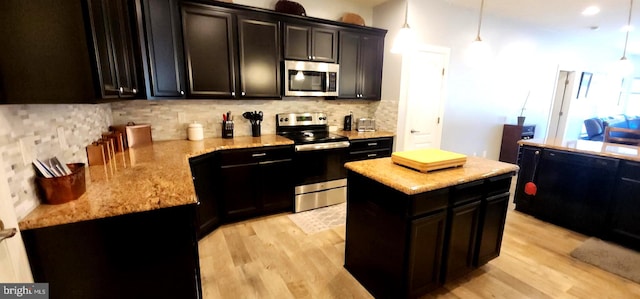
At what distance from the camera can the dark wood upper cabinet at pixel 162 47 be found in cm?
236

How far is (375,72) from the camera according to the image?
12.3 feet

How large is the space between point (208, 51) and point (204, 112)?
73cm

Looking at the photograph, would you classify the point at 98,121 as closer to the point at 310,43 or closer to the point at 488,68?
the point at 310,43

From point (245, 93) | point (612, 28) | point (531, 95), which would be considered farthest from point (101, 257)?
point (612, 28)

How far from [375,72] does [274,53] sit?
1.52m

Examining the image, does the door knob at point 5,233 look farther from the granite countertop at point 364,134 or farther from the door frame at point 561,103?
the door frame at point 561,103

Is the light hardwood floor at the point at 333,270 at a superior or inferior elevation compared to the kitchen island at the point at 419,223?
inferior

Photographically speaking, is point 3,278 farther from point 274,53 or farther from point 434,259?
point 274,53

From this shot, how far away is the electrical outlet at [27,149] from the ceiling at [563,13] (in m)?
3.68

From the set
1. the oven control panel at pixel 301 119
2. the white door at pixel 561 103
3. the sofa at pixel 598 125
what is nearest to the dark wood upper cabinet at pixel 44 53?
the oven control panel at pixel 301 119

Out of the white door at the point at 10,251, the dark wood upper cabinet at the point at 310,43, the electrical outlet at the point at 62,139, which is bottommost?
the white door at the point at 10,251

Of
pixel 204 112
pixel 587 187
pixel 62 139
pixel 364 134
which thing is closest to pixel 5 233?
pixel 62 139

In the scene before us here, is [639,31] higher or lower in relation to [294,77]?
higher

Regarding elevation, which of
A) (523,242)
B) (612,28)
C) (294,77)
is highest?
(612,28)
